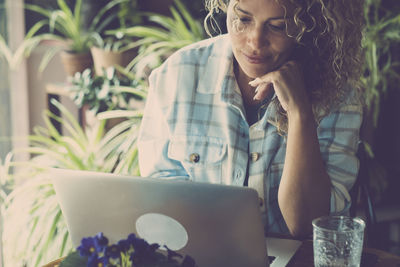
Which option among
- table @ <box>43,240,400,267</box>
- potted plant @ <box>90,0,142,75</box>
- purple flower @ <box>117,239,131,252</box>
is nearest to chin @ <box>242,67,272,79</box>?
table @ <box>43,240,400,267</box>

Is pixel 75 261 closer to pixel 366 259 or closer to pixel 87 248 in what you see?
pixel 87 248

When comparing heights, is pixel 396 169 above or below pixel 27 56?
below

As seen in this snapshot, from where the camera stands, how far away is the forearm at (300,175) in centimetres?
142

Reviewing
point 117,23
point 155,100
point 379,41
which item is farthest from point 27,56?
point 379,41

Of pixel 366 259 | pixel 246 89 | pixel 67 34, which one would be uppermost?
pixel 67 34

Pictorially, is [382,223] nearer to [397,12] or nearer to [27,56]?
[397,12]

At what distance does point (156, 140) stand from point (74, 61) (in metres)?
1.45

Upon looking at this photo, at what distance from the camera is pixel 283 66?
4.96ft

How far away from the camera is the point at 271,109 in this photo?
1600 mm

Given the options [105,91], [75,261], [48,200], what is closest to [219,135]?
[75,261]

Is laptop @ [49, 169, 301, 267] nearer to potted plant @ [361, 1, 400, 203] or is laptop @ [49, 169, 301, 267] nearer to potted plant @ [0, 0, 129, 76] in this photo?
potted plant @ [361, 1, 400, 203]

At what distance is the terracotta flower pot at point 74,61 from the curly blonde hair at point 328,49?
145cm

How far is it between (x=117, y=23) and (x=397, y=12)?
154 centimetres

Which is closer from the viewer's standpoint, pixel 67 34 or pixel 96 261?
pixel 96 261
